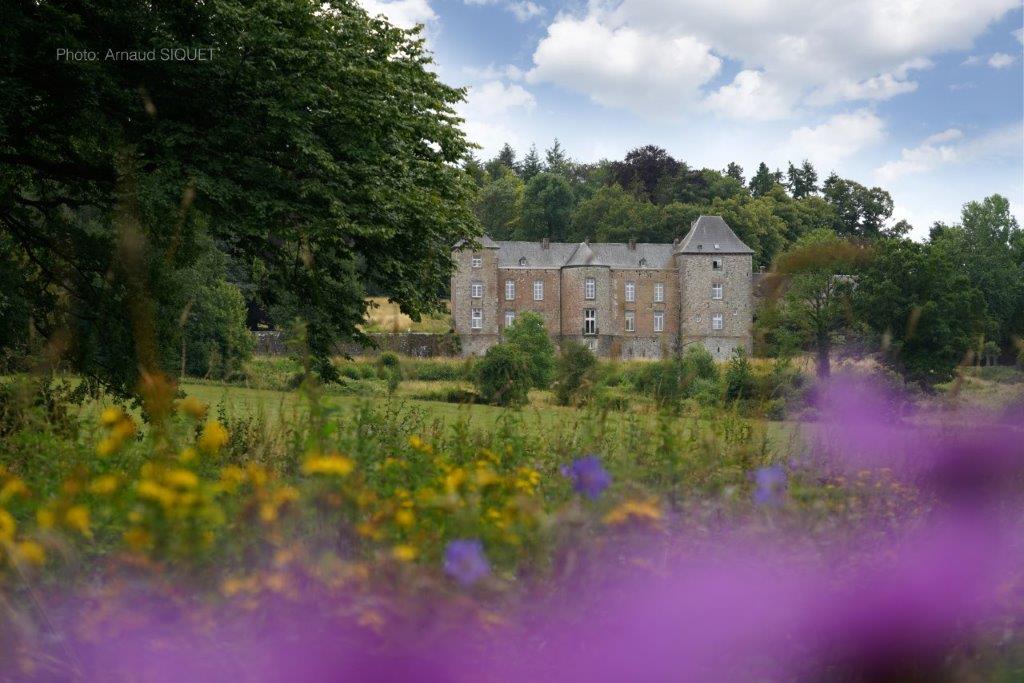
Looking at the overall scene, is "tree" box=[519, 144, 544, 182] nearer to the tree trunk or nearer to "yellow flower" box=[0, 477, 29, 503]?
the tree trunk

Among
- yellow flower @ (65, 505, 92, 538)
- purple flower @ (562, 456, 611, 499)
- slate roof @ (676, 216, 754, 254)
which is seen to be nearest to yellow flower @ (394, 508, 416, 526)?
purple flower @ (562, 456, 611, 499)

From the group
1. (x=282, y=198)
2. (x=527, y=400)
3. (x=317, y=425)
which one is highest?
(x=282, y=198)

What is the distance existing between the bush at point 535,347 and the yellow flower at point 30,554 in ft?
86.7

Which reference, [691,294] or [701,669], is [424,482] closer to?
[701,669]

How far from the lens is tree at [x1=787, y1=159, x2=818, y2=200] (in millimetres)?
87938

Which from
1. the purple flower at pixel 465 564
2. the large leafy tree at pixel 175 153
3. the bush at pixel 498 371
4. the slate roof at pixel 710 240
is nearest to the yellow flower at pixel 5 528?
the purple flower at pixel 465 564

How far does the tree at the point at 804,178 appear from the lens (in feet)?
289

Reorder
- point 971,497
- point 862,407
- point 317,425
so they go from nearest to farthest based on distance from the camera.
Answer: point 317,425 → point 971,497 → point 862,407

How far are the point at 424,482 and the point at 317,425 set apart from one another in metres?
0.48

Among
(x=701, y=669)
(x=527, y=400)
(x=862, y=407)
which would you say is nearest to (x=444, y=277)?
(x=862, y=407)

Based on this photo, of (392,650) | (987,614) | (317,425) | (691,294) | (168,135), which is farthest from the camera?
(691,294)

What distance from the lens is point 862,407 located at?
5051mm

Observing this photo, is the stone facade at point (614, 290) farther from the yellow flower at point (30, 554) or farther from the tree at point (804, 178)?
the yellow flower at point (30, 554)

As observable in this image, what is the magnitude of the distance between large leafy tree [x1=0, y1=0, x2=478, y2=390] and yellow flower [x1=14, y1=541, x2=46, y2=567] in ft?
20.4
